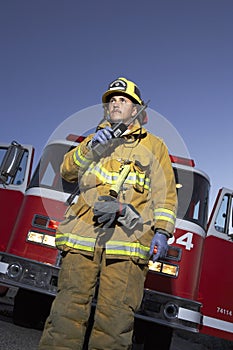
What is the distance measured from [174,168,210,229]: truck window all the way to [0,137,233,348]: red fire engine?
0.01 metres

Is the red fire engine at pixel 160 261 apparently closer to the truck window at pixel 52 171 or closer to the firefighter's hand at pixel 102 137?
the truck window at pixel 52 171

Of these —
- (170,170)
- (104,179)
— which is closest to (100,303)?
(104,179)

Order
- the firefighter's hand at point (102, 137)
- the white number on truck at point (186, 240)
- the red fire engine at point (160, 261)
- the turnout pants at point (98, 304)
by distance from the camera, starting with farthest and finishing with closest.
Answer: the white number on truck at point (186, 240)
the red fire engine at point (160, 261)
the firefighter's hand at point (102, 137)
the turnout pants at point (98, 304)

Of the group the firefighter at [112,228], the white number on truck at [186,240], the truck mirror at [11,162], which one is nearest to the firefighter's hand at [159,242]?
the firefighter at [112,228]

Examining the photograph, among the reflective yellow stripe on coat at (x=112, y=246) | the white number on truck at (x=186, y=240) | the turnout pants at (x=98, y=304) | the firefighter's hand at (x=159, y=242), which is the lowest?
the turnout pants at (x=98, y=304)

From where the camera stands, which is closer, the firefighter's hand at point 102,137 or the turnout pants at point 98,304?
the turnout pants at point 98,304

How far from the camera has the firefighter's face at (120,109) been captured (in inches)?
104

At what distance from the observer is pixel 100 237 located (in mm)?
2311

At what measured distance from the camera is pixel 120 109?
2.66m

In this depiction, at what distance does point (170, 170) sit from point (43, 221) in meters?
1.83

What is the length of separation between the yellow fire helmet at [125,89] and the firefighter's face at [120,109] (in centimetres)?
4

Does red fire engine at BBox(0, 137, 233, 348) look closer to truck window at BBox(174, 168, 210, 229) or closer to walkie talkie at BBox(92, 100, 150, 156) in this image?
truck window at BBox(174, 168, 210, 229)

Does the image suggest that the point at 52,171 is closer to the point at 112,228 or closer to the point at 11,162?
the point at 11,162

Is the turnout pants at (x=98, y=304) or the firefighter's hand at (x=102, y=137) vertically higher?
the firefighter's hand at (x=102, y=137)
